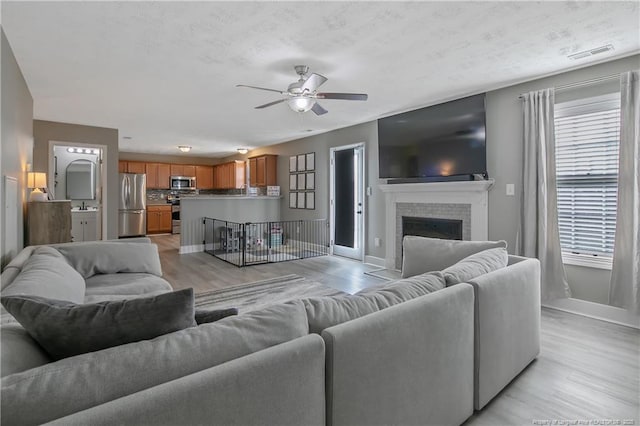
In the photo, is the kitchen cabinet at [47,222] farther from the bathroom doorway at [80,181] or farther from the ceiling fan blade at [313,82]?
the bathroom doorway at [80,181]

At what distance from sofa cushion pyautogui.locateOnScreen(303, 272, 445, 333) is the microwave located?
33.4 feet

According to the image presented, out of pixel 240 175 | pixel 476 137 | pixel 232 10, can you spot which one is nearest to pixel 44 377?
pixel 232 10

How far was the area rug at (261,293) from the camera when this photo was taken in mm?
3658

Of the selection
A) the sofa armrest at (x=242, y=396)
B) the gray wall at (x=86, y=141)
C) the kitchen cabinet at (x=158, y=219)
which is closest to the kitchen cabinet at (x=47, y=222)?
the gray wall at (x=86, y=141)

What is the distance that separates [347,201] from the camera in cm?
646

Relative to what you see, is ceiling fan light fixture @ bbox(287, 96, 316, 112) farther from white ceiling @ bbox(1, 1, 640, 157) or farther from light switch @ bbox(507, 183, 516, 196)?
light switch @ bbox(507, 183, 516, 196)

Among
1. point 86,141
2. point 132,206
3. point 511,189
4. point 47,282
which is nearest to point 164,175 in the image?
point 132,206

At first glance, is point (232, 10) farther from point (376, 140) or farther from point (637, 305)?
point (637, 305)

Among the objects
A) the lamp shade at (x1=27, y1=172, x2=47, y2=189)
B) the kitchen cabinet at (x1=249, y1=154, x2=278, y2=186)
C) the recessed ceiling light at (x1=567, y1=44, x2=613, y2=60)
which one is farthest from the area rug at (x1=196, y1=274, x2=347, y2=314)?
the kitchen cabinet at (x1=249, y1=154, x2=278, y2=186)

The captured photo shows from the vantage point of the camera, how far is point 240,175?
9.67 meters

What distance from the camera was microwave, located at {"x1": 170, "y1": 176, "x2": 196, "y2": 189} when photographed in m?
10.5

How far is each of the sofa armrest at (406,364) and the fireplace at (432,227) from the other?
9.96 feet

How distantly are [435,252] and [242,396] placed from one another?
2250mm

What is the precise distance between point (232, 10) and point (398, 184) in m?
3.45
